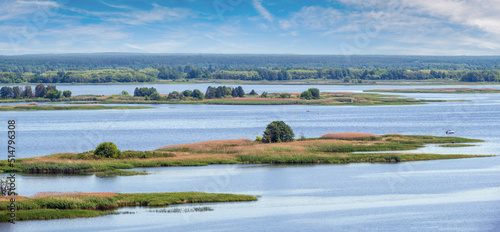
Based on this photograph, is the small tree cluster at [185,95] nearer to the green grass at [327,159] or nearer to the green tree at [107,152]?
the green tree at [107,152]

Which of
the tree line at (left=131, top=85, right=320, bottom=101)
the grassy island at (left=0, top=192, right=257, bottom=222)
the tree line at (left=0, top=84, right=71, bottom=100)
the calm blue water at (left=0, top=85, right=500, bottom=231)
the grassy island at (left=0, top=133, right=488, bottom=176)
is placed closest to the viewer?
the calm blue water at (left=0, top=85, right=500, bottom=231)

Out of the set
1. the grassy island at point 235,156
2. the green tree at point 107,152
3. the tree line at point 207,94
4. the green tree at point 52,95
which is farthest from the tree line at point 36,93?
the green tree at point 107,152

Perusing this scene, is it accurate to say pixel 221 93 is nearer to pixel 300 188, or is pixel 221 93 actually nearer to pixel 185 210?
pixel 300 188

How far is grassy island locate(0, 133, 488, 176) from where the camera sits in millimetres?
51812

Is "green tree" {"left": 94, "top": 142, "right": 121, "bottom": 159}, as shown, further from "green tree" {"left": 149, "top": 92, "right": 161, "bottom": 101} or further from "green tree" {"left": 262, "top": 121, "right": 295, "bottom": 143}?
"green tree" {"left": 149, "top": 92, "right": 161, "bottom": 101}

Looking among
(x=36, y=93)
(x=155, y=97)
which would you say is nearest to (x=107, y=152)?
(x=155, y=97)

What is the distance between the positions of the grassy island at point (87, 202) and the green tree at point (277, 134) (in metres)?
22.6

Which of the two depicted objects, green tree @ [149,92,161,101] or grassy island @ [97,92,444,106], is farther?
green tree @ [149,92,161,101]

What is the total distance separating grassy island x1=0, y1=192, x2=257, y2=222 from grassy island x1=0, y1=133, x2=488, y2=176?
32.0 feet

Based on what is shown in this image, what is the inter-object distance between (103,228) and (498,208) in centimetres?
2438

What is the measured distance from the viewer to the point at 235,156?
58.2m

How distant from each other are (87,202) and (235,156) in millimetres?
20741

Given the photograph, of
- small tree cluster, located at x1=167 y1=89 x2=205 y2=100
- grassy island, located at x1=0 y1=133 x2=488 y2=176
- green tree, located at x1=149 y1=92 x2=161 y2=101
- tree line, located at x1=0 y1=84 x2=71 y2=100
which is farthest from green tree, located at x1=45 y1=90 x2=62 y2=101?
grassy island, located at x1=0 y1=133 x2=488 y2=176

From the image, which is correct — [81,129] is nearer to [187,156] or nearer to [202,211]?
[187,156]
